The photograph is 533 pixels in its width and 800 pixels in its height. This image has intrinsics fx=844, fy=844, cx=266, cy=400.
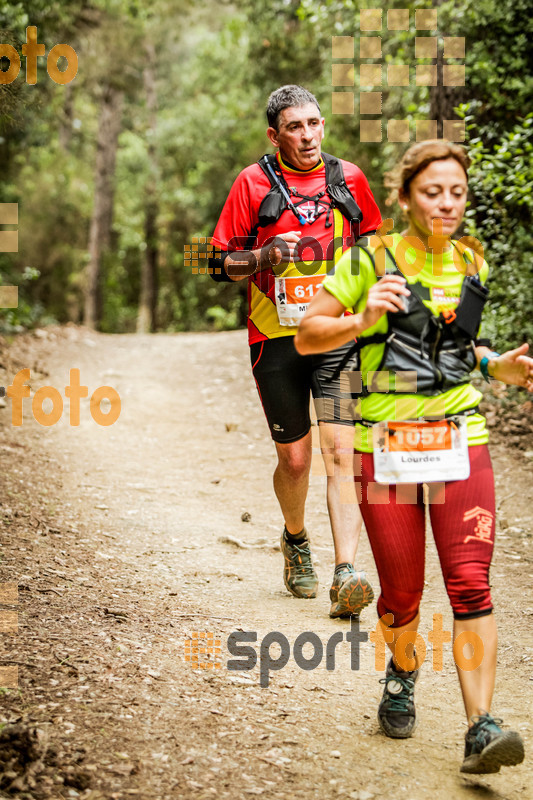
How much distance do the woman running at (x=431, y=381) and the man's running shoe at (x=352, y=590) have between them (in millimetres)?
1065

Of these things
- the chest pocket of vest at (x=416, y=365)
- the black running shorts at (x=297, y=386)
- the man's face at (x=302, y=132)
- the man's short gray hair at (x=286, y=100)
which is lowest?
the black running shorts at (x=297, y=386)

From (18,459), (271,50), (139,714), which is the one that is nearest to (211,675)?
(139,714)

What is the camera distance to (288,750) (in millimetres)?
2938

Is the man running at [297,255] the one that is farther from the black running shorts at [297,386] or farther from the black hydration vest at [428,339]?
the black hydration vest at [428,339]

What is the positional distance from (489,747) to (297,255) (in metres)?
2.49

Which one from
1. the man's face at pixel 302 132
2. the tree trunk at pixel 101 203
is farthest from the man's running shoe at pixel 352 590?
the tree trunk at pixel 101 203

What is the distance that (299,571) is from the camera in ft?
15.4

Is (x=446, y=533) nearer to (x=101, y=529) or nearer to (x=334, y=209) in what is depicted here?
(x=334, y=209)

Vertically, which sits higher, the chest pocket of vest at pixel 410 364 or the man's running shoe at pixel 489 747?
the chest pocket of vest at pixel 410 364

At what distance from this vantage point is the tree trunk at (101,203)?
24.4 m

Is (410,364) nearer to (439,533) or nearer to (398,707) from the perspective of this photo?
(439,533)

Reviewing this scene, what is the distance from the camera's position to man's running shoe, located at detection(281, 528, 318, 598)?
4.70 metres

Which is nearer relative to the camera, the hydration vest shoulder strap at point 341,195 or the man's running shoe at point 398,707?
the man's running shoe at point 398,707

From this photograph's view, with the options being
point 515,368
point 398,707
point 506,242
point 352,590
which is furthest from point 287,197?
point 506,242
